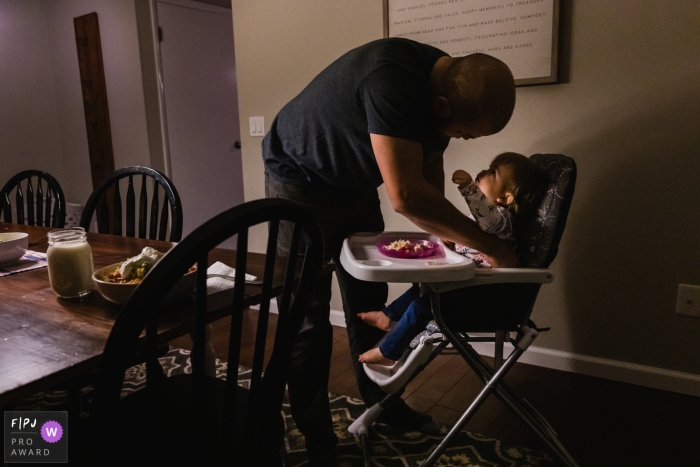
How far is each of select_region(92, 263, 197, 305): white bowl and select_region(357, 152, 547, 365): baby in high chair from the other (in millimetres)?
680

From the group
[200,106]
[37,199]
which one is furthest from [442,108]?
[200,106]

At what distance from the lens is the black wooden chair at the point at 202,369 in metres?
0.63

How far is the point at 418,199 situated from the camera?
1.23m

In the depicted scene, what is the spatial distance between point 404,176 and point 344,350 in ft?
4.51

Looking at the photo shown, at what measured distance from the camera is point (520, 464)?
153cm

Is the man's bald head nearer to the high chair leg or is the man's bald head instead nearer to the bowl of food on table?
the high chair leg

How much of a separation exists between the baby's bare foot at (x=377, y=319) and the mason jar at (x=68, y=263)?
2.89ft

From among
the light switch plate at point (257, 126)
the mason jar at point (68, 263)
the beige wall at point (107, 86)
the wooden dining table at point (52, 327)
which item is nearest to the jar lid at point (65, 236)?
the mason jar at point (68, 263)

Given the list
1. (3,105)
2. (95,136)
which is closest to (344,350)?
(95,136)

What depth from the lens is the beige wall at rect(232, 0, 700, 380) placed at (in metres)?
1.76

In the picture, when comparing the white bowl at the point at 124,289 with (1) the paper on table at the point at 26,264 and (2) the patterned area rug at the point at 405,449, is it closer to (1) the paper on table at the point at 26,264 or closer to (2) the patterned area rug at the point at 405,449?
(1) the paper on table at the point at 26,264

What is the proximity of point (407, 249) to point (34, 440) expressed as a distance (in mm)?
909

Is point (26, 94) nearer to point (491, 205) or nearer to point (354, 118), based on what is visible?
point (354, 118)

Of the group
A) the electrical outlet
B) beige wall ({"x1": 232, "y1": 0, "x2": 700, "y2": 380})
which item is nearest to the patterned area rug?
beige wall ({"x1": 232, "y1": 0, "x2": 700, "y2": 380})
